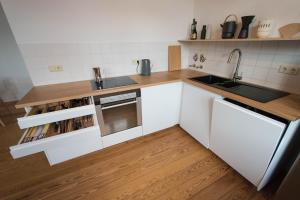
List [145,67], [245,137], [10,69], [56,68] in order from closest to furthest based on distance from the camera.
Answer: [245,137] → [56,68] → [145,67] → [10,69]

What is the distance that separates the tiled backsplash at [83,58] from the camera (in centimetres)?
163

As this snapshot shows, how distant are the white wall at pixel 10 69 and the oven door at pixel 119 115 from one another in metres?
2.55

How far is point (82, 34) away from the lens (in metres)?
1.73

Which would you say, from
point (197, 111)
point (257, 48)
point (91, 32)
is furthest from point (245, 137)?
point (91, 32)

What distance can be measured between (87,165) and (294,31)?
2429 millimetres

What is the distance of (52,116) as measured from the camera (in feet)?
4.46

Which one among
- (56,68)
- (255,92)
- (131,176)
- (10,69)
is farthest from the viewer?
(10,69)

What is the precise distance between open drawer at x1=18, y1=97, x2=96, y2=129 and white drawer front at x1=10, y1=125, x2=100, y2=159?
18cm

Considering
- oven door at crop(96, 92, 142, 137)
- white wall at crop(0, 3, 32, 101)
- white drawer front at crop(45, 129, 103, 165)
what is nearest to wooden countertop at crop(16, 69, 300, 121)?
oven door at crop(96, 92, 142, 137)

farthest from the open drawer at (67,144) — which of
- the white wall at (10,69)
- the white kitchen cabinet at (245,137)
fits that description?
the white wall at (10,69)

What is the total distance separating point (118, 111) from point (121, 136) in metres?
0.37

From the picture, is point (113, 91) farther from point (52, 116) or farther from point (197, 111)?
point (197, 111)

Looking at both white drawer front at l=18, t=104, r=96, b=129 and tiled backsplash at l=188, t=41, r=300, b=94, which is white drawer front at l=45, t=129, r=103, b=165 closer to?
white drawer front at l=18, t=104, r=96, b=129

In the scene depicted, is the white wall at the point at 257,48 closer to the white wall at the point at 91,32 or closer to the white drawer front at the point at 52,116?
the white wall at the point at 91,32
